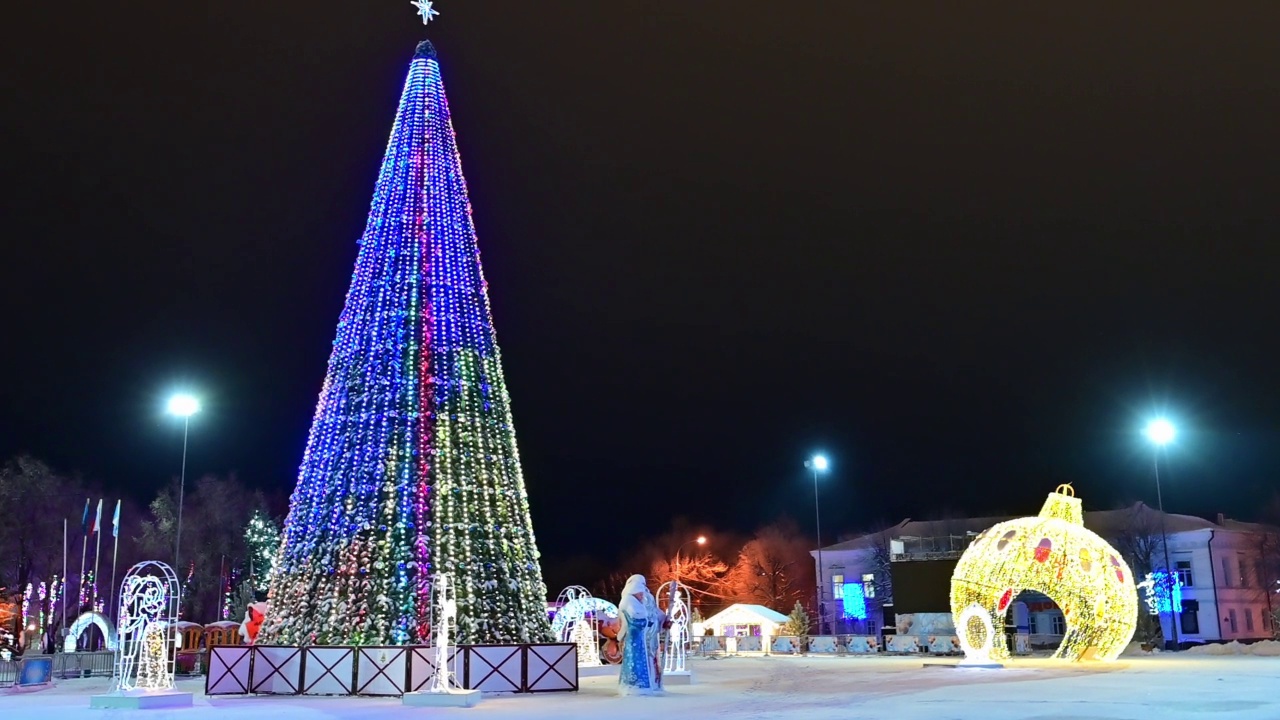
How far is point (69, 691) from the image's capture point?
2361cm

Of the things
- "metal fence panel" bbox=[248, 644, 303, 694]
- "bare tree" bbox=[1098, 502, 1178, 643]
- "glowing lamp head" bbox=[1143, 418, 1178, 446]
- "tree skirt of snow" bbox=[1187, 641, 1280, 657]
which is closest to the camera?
"metal fence panel" bbox=[248, 644, 303, 694]

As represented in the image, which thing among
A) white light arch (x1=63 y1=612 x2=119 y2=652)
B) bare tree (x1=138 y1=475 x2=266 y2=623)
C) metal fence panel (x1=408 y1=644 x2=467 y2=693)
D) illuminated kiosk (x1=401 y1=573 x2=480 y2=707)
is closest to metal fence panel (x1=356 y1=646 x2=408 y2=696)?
metal fence panel (x1=408 y1=644 x2=467 y2=693)

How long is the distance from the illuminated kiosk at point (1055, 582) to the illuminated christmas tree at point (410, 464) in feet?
43.3

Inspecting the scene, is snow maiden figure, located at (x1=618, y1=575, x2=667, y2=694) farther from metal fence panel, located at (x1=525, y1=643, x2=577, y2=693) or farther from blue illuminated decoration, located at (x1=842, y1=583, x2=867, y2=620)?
blue illuminated decoration, located at (x1=842, y1=583, x2=867, y2=620)

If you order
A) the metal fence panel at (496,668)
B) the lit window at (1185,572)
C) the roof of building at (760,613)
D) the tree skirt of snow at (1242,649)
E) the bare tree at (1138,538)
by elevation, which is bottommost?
the tree skirt of snow at (1242,649)

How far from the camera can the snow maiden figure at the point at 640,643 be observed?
19.8 metres

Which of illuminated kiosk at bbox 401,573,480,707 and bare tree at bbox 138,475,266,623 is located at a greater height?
bare tree at bbox 138,475,266,623

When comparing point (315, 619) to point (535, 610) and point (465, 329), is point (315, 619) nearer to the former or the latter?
point (535, 610)

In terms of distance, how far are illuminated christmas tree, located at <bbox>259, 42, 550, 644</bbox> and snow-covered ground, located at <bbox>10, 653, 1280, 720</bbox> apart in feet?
6.23

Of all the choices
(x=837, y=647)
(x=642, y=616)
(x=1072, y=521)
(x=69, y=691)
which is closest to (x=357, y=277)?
(x=642, y=616)

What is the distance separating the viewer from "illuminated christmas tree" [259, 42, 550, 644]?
20.1 m

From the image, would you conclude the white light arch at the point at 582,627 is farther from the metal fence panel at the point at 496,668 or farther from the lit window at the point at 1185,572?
the lit window at the point at 1185,572

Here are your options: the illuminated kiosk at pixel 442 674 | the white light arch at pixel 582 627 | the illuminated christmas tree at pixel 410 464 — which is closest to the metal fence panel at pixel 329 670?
the illuminated christmas tree at pixel 410 464

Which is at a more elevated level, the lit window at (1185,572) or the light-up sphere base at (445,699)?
the lit window at (1185,572)
